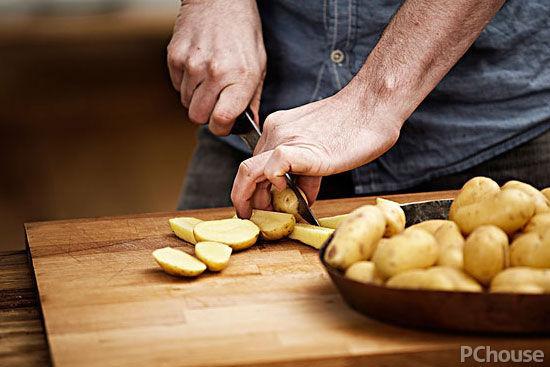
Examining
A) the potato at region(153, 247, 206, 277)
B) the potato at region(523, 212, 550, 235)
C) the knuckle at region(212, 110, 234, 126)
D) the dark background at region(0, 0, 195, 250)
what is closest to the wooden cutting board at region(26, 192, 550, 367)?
the potato at region(153, 247, 206, 277)

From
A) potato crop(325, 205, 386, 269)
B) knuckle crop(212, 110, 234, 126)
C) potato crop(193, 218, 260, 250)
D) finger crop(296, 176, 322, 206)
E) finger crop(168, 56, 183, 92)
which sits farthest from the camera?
finger crop(168, 56, 183, 92)

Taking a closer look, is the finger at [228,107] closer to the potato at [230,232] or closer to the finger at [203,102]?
the finger at [203,102]

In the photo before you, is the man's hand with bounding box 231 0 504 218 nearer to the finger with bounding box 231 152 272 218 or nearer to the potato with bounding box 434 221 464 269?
the finger with bounding box 231 152 272 218

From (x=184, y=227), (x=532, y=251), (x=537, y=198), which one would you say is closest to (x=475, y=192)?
(x=537, y=198)

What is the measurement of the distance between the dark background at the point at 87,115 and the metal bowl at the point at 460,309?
2.77m

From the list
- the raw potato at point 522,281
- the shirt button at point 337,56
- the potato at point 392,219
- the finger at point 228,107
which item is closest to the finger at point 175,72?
the finger at point 228,107

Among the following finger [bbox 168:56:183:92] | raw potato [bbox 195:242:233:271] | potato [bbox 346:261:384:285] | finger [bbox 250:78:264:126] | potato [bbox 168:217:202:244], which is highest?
potato [bbox 346:261:384:285]

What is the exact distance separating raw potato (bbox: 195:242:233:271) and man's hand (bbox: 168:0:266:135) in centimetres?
33

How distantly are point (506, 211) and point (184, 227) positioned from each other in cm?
46

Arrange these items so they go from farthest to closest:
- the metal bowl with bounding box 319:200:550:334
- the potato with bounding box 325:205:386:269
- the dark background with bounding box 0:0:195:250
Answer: the dark background with bounding box 0:0:195:250 < the potato with bounding box 325:205:386:269 < the metal bowl with bounding box 319:200:550:334

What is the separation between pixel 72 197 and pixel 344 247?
2956 mm

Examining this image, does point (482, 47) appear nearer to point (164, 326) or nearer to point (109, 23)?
point (164, 326)

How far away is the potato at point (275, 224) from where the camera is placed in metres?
1.22

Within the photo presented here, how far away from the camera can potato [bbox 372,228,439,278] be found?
0.90 meters
